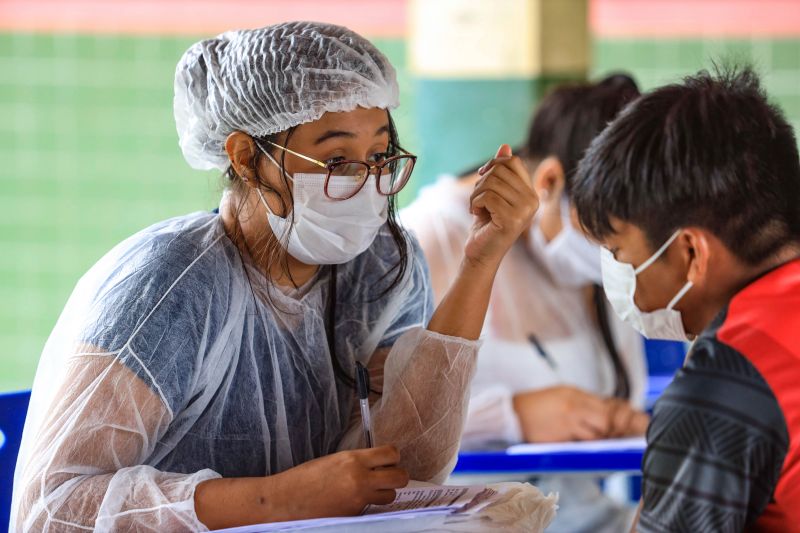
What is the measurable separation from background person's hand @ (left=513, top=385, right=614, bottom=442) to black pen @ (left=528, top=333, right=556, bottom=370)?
Answer: 0.29 meters

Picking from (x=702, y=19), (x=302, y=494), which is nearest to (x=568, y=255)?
(x=302, y=494)

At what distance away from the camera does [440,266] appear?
8.48 ft

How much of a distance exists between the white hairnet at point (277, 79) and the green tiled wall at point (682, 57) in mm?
3410

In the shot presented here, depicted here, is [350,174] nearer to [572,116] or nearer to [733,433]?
[733,433]

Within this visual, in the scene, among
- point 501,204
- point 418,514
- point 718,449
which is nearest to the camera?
point 718,449

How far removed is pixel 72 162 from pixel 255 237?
12.7 feet

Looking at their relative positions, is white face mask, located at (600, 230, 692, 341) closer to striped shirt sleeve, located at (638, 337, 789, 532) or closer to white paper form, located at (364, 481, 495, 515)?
striped shirt sleeve, located at (638, 337, 789, 532)

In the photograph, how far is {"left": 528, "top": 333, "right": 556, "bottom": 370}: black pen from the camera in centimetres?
271

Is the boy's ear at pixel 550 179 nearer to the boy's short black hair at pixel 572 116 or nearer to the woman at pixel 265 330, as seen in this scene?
the boy's short black hair at pixel 572 116

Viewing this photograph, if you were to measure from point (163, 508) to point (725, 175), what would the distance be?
84cm

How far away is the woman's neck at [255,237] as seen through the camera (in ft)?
5.67

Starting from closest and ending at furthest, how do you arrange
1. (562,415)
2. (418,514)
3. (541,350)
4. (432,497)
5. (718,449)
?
(718,449), (418,514), (432,497), (562,415), (541,350)

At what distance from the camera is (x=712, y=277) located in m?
1.41

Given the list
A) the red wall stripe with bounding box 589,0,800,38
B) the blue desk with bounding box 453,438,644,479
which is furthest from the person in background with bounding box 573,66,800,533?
the red wall stripe with bounding box 589,0,800,38
